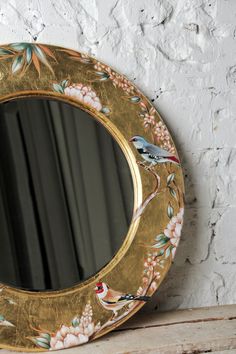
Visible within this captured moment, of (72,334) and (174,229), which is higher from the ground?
(174,229)

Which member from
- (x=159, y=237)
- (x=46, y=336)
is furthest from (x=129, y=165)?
(x=46, y=336)

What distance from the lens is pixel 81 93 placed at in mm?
1151

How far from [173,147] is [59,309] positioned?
432 millimetres

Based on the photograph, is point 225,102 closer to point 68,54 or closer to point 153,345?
point 68,54

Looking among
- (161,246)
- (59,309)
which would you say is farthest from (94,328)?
(161,246)

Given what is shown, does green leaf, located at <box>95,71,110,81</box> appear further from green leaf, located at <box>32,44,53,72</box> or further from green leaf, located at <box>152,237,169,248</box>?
green leaf, located at <box>152,237,169,248</box>

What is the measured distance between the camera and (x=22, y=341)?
1077mm

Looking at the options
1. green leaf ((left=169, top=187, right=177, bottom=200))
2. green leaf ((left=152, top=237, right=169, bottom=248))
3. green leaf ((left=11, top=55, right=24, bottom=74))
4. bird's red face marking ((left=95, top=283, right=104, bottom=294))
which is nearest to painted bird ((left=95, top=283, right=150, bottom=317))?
bird's red face marking ((left=95, top=283, right=104, bottom=294))

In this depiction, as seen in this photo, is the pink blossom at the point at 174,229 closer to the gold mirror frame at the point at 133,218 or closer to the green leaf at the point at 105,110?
the gold mirror frame at the point at 133,218

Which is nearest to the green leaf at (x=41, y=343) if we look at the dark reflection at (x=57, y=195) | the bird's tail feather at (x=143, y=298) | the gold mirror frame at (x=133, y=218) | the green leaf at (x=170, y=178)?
the gold mirror frame at (x=133, y=218)

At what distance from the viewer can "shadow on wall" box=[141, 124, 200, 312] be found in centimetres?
130

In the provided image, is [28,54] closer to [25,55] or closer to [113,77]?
[25,55]

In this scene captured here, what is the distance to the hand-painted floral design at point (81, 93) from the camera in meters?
1.13

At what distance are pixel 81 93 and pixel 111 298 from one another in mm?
434
